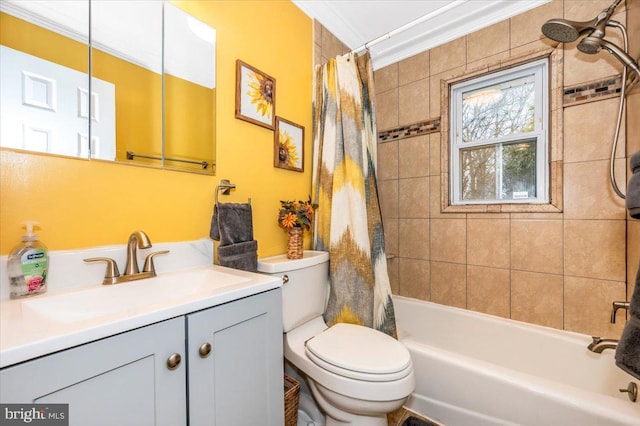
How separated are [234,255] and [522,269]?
175cm

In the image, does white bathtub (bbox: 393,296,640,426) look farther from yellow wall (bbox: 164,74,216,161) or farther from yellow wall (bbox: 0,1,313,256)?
yellow wall (bbox: 164,74,216,161)

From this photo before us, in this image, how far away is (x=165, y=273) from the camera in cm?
106

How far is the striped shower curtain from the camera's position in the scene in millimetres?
1519

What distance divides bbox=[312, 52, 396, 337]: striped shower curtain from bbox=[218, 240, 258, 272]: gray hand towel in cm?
48

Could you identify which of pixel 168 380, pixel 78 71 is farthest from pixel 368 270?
pixel 78 71

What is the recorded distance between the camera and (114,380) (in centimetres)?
57

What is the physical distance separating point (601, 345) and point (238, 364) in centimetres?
164

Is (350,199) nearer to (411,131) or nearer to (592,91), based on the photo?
(411,131)

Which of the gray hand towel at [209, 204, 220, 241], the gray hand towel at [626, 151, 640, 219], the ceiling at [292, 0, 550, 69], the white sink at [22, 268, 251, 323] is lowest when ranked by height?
the white sink at [22, 268, 251, 323]

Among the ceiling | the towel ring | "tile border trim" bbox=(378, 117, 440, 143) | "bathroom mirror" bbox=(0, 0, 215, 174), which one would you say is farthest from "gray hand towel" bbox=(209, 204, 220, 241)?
"tile border trim" bbox=(378, 117, 440, 143)

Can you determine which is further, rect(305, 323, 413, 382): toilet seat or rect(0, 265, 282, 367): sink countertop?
rect(305, 323, 413, 382): toilet seat

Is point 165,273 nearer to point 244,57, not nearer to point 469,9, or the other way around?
point 244,57

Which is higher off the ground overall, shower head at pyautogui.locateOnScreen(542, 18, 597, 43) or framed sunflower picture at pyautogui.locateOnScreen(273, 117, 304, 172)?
shower head at pyautogui.locateOnScreen(542, 18, 597, 43)

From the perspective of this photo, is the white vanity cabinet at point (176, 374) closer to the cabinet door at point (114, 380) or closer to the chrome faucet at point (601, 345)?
the cabinet door at point (114, 380)
